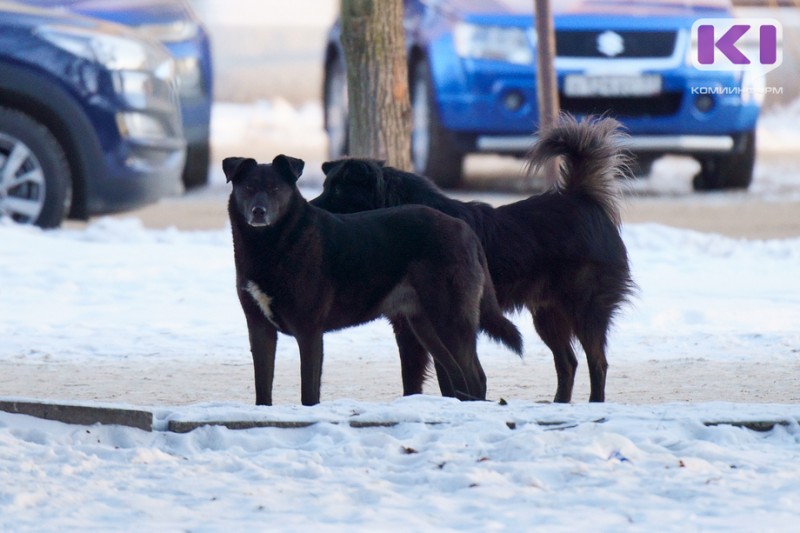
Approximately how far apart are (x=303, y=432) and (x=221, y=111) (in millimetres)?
21012

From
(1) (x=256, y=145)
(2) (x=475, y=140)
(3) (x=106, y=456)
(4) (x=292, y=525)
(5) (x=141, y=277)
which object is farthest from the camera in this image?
(1) (x=256, y=145)

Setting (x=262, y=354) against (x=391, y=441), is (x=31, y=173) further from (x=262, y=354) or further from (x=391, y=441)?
(x=391, y=441)

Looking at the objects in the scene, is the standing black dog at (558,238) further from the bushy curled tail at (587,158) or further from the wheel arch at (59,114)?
the wheel arch at (59,114)

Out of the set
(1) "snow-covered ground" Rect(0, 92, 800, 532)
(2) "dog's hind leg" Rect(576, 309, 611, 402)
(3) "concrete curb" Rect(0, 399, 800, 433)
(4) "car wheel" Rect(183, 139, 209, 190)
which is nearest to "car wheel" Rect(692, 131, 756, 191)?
(4) "car wheel" Rect(183, 139, 209, 190)

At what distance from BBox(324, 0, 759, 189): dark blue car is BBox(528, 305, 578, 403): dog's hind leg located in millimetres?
6914

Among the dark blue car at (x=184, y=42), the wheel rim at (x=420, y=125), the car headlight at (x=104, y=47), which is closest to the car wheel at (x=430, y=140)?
the wheel rim at (x=420, y=125)

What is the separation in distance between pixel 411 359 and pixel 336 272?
0.68 metres

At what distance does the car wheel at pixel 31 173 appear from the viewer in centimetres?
1121

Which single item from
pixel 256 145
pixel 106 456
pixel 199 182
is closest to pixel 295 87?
pixel 256 145

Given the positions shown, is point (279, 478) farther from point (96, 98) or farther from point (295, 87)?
point (295, 87)

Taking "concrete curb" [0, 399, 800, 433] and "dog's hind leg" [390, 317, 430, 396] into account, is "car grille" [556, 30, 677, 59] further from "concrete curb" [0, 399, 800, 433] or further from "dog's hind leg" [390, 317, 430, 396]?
"concrete curb" [0, 399, 800, 433]

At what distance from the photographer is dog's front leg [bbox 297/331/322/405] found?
253 inches

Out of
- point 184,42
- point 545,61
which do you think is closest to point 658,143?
point 545,61

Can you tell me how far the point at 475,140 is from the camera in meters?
14.4
